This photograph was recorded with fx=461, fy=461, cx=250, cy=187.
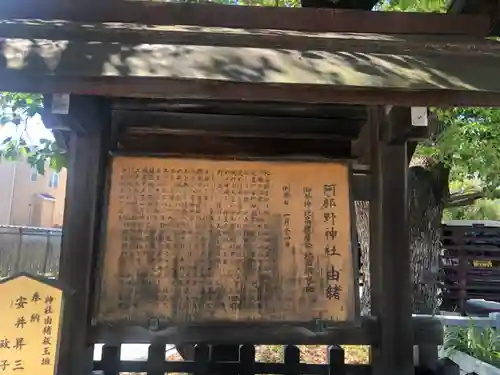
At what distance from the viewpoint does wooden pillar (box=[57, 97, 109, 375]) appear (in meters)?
2.71

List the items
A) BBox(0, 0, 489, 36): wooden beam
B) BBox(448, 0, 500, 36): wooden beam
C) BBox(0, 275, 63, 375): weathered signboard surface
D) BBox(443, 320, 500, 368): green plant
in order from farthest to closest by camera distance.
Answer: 1. BBox(443, 320, 500, 368): green plant
2. BBox(448, 0, 500, 36): wooden beam
3. BBox(0, 0, 489, 36): wooden beam
4. BBox(0, 275, 63, 375): weathered signboard surface

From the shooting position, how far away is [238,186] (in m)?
2.88

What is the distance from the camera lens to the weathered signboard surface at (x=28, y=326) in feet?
6.72

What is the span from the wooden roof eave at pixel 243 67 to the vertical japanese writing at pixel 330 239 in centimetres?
83

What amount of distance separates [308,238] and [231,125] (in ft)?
2.95

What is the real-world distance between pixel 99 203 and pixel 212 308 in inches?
37.2

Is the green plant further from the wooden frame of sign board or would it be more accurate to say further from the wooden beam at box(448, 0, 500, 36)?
the wooden beam at box(448, 0, 500, 36)

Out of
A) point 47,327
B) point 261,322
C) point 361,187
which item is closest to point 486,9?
point 361,187

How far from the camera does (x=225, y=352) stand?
2.99 metres

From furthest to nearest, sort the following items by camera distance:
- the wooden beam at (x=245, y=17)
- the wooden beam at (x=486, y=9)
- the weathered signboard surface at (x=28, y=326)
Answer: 1. the wooden beam at (x=486, y=9)
2. the wooden beam at (x=245, y=17)
3. the weathered signboard surface at (x=28, y=326)

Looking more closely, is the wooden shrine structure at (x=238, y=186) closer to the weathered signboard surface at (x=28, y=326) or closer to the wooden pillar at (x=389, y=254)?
the wooden pillar at (x=389, y=254)

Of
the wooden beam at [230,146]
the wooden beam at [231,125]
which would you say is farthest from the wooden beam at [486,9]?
the wooden beam at [230,146]

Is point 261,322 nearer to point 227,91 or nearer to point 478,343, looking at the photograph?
point 227,91

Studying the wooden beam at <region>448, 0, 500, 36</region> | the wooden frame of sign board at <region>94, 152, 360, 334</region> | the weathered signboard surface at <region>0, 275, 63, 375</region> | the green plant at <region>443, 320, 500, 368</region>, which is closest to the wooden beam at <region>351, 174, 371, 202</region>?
the wooden frame of sign board at <region>94, 152, 360, 334</region>
